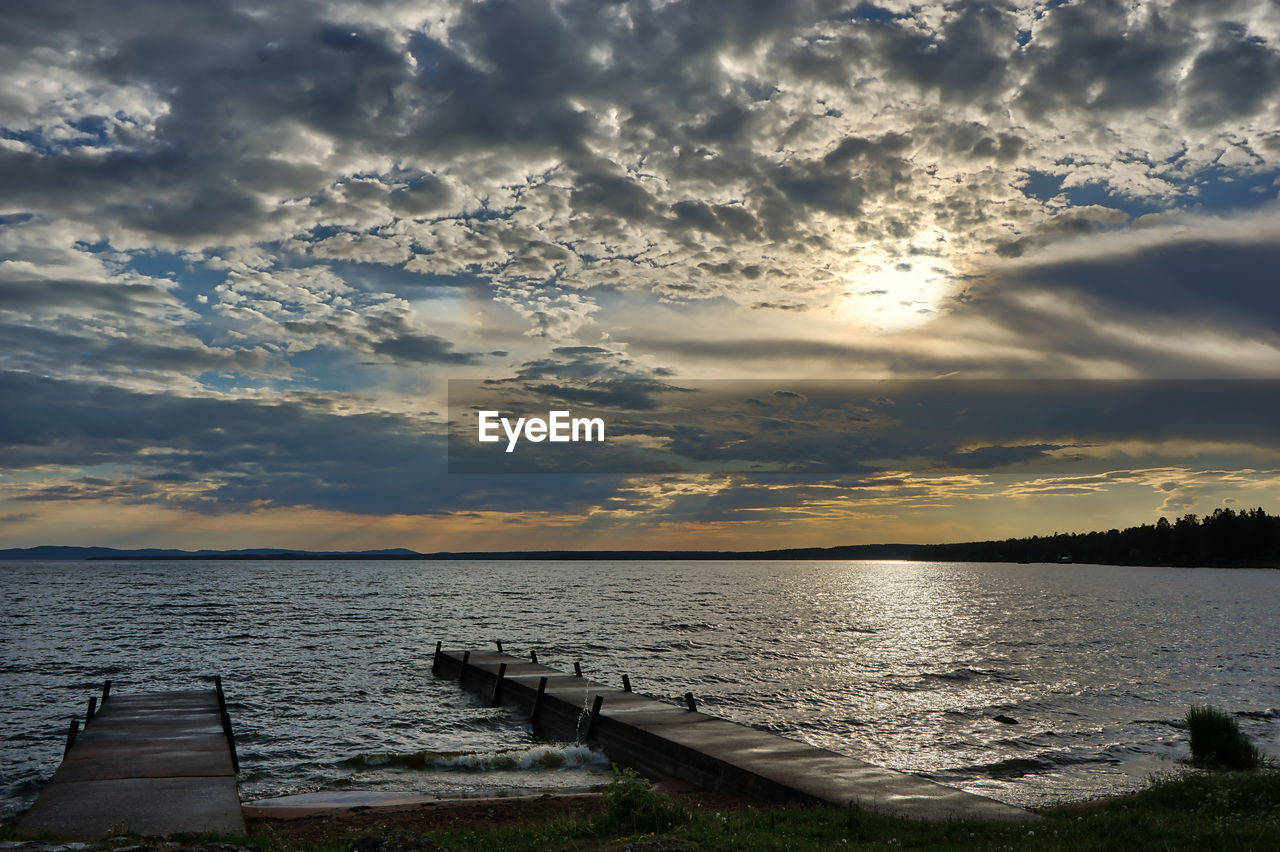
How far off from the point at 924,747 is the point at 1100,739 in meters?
7.86

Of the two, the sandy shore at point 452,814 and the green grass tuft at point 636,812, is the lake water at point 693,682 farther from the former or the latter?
the green grass tuft at point 636,812

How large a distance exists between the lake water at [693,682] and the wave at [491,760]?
8 cm

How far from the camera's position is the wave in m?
28.2

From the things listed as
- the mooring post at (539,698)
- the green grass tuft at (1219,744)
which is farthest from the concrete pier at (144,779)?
the green grass tuft at (1219,744)

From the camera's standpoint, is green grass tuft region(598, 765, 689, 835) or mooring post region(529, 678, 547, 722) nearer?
green grass tuft region(598, 765, 689, 835)

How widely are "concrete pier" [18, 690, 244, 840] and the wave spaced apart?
492 cm

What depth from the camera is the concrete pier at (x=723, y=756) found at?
749 inches

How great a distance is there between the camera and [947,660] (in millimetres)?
59594

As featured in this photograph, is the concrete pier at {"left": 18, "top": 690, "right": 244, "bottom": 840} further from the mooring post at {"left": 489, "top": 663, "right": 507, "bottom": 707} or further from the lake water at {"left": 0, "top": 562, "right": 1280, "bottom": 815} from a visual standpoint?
the mooring post at {"left": 489, "top": 663, "right": 507, "bottom": 707}

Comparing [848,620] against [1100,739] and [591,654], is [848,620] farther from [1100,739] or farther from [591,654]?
[1100,739]

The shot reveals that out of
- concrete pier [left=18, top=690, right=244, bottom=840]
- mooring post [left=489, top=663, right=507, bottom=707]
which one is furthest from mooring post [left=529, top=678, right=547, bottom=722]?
concrete pier [left=18, top=690, right=244, bottom=840]

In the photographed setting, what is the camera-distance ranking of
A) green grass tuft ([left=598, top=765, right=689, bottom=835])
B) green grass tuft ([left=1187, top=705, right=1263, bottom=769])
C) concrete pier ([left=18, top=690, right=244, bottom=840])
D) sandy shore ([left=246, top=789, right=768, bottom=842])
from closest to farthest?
1. green grass tuft ([left=598, top=765, right=689, bottom=835])
2. concrete pier ([left=18, top=690, right=244, bottom=840])
3. sandy shore ([left=246, top=789, right=768, bottom=842])
4. green grass tuft ([left=1187, top=705, right=1263, bottom=769])

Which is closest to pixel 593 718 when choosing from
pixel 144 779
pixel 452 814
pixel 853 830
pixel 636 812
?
pixel 452 814

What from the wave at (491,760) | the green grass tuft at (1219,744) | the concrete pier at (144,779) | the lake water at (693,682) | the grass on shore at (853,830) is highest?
the grass on shore at (853,830)
